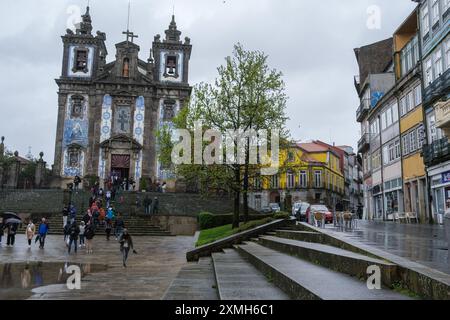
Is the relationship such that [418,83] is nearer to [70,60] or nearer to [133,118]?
[133,118]

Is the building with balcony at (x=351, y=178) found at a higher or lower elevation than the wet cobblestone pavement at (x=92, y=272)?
higher

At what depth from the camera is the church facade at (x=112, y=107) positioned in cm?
4500

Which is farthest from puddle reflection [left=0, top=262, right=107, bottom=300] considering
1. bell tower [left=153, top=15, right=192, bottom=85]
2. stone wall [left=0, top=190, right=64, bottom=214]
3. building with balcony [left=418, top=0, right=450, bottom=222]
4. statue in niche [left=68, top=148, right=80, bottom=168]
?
bell tower [left=153, top=15, right=192, bottom=85]

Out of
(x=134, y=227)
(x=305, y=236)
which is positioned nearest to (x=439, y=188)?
(x=305, y=236)

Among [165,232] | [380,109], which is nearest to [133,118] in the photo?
[165,232]

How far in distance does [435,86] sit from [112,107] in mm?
32642

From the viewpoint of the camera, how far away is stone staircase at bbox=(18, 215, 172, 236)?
30.0m

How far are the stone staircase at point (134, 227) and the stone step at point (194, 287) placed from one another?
65.5ft

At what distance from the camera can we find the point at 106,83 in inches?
1827

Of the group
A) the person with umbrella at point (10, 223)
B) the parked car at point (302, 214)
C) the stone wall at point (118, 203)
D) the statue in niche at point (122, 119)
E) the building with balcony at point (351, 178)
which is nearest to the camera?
the person with umbrella at point (10, 223)

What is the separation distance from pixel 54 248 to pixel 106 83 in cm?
2929

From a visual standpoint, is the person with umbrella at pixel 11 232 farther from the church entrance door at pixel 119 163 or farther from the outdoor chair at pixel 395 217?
the outdoor chair at pixel 395 217

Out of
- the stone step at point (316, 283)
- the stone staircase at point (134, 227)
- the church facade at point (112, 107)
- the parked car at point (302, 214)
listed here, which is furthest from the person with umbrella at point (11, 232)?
the church facade at point (112, 107)

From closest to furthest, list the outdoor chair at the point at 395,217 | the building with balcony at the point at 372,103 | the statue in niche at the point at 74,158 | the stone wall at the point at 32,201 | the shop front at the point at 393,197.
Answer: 1. the outdoor chair at the point at 395,217
2. the shop front at the point at 393,197
3. the stone wall at the point at 32,201
4. the building with balcony at the point at 372,103
5. the statue in niche at the point at 74,158
